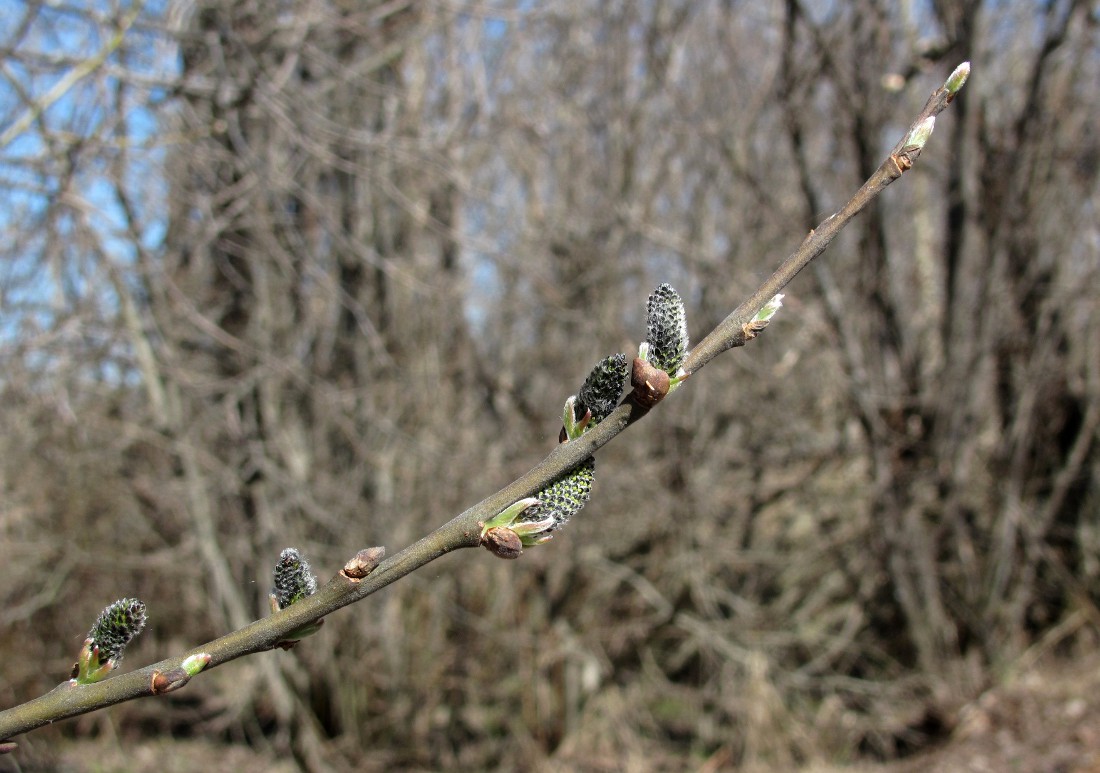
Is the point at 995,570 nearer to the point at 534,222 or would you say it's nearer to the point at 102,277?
the point at 534,222

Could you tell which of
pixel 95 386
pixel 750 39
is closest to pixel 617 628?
pixel 95 386

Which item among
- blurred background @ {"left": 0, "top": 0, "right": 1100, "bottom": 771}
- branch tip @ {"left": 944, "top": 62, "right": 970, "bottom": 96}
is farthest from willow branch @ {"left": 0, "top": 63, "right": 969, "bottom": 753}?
blurred background @ {"left": 0, "top": 0, "right": 1100, "bottom": 771}

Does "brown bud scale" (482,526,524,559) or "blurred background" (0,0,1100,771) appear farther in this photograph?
"blurred background" (0,0,1100,771)

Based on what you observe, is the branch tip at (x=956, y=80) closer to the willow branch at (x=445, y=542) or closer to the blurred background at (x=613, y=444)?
the willow branch at (x=445, y=542)

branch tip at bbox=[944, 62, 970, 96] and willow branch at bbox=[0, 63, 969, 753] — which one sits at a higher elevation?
branch tip at bbox=[944, 62, 970, 96]

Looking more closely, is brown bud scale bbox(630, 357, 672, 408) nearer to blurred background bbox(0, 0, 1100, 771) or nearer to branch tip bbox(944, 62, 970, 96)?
branch tip bbox(944, 62, 970, 96)
